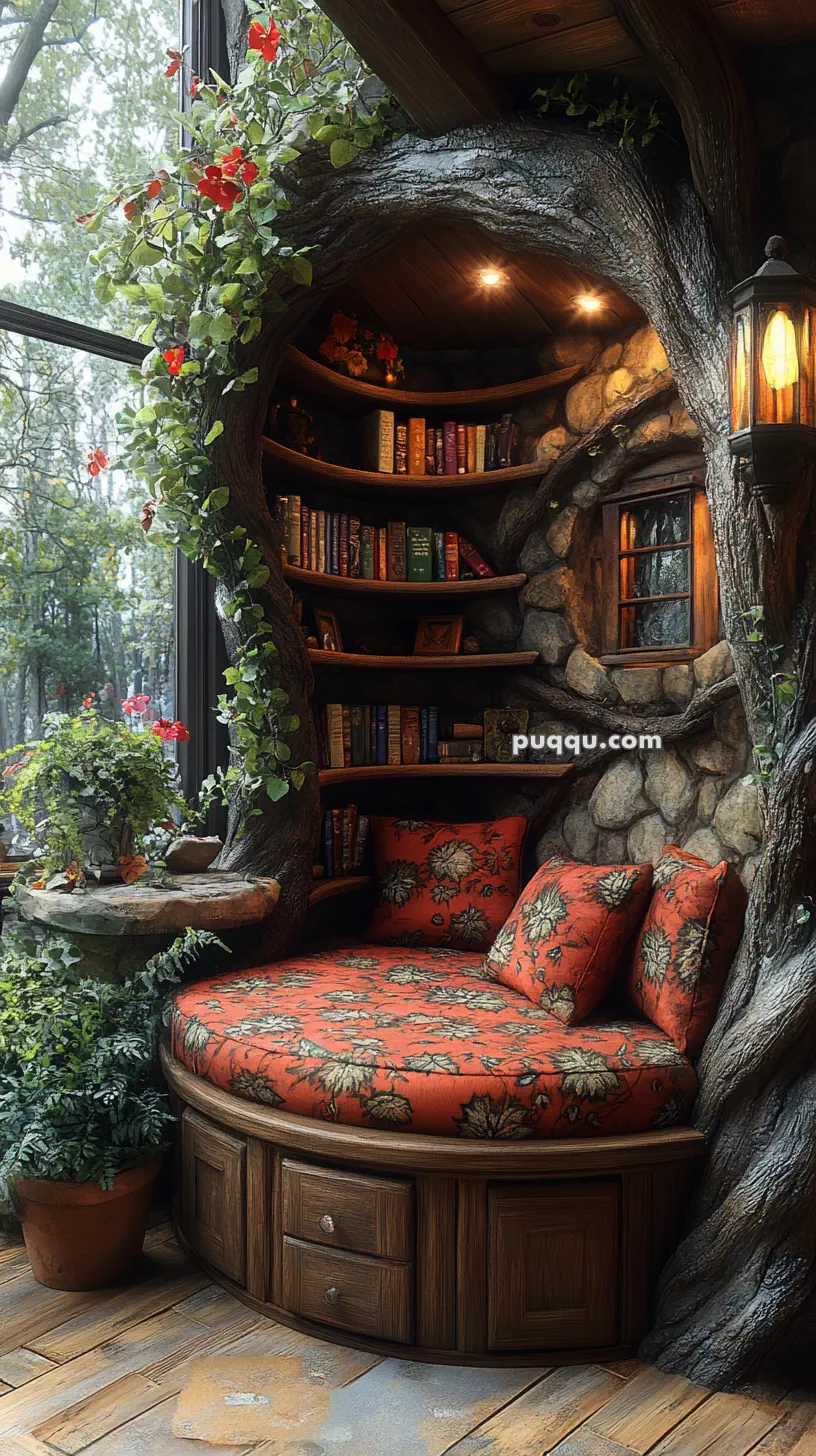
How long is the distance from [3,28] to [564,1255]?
3295 millimetres

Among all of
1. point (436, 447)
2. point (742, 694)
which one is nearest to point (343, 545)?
point (436, 447)

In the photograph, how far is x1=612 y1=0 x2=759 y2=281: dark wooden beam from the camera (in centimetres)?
202

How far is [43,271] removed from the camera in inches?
115

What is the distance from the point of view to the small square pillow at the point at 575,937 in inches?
97.2

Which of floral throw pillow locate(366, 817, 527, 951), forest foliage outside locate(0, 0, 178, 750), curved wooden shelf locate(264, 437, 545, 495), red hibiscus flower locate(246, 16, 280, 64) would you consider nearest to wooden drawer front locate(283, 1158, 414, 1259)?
floral throw pillow locate(366, 817, 527, 951)

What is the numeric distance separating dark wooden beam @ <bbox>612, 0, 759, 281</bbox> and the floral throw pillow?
5.74 feet

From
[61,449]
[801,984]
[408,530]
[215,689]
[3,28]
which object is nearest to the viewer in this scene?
[801,984]

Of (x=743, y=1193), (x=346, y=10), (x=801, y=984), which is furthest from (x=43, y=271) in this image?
(x=743, y=1193)

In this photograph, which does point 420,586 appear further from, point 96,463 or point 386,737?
point 96,463

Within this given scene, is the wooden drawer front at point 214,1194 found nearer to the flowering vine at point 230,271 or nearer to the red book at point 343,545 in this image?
the flowering vine at point 230,271

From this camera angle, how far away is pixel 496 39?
2287 millimetres

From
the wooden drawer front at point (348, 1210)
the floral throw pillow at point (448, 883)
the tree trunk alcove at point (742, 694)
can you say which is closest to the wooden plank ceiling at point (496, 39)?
the tree trunk alcove at point (742, 694)

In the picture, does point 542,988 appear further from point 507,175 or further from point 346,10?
point 346,10

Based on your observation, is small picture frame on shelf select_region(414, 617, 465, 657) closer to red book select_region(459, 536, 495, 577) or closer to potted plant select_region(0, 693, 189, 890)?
red book select_region(459, 536, 495, 577)
